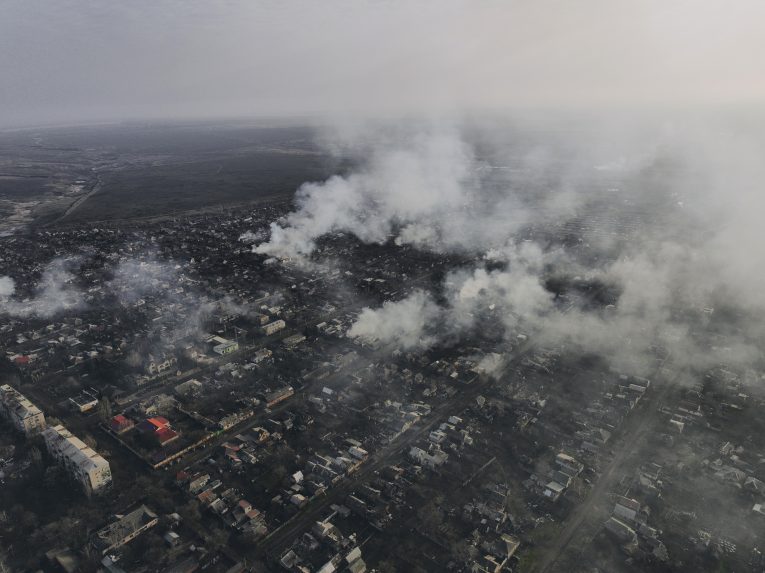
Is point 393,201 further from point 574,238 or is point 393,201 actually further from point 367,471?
point 367,471

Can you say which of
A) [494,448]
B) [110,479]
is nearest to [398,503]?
[494,448]

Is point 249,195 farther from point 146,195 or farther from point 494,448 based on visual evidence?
point 494,448

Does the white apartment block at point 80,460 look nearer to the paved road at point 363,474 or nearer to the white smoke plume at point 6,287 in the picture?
the paved road at point 363,474

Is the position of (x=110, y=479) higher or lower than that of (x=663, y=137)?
lower

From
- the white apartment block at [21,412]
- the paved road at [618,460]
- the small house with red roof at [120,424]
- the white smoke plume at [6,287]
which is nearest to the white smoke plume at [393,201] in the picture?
the white smoke plume at [6,287]

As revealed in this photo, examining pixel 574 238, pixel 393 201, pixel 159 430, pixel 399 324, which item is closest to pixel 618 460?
pixel 399 324

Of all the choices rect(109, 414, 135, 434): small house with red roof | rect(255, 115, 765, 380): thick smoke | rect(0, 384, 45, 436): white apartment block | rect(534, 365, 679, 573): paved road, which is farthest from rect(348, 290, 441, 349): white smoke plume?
rect(0, 384, 45, 436): white apartment block
